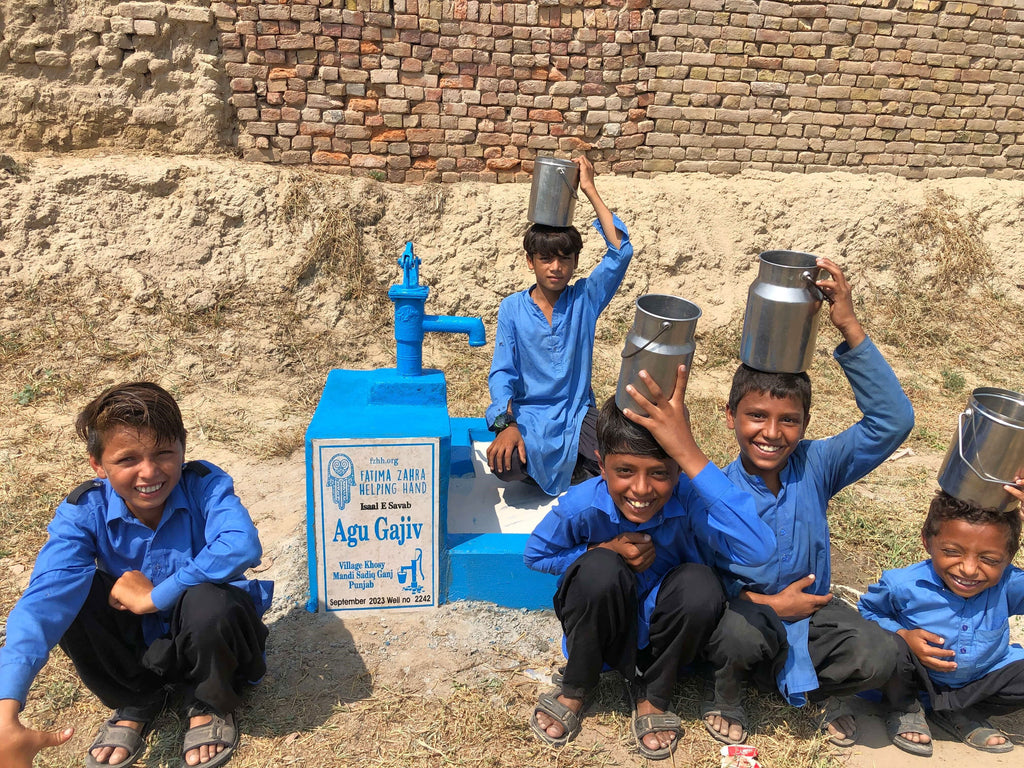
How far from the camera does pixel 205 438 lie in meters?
4.27

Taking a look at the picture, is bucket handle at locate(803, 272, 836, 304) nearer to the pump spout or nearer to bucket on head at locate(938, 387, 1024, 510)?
bucket on head at locate(938, 387, 1024, 510)

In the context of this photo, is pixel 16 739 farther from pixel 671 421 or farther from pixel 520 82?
pixel 520 82

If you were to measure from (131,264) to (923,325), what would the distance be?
650 centimetres

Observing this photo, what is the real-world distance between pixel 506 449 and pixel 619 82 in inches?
164

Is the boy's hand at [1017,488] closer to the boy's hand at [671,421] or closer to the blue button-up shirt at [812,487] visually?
the blue button-up shirt at [812,487]

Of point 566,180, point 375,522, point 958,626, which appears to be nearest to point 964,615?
point 958,626

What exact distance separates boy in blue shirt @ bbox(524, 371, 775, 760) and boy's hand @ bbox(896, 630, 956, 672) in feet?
1.89

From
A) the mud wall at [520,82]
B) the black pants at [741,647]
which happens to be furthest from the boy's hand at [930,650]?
the mud wall at [520,82]

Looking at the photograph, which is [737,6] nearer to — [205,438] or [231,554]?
[205,438]

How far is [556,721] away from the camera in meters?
2.22

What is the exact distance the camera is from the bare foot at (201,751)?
204 centimetres

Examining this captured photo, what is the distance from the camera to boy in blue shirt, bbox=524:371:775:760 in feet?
6.48

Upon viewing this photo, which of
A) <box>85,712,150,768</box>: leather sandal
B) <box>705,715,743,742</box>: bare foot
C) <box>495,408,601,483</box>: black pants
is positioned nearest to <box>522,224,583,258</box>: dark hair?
<box>495,408,601,483</box>: black pants

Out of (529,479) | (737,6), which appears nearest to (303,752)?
(529,479)
